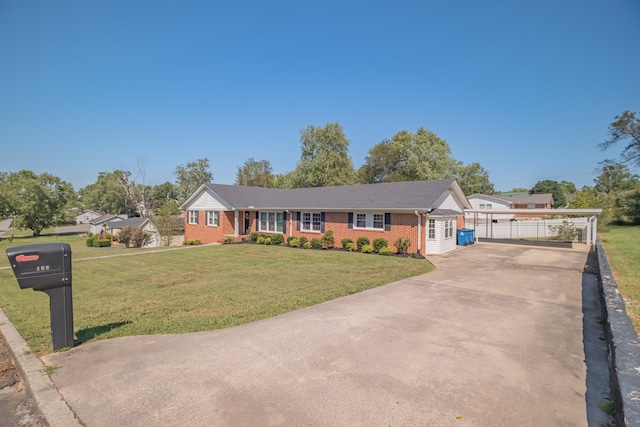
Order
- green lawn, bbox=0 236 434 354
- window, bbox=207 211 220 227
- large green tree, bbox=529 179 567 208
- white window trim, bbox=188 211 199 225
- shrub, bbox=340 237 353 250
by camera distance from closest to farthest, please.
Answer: green lawn, bbox=0 236 434 354 → shrub, bbox=340 237 353 250 → window, bbox=207 211 220 227 → white window trim, bbox=188 211 199 225 → large green tree, bbox=529 179 567 208

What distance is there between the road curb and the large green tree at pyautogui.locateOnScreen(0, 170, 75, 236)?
53.6m

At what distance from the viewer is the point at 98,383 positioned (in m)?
3.97

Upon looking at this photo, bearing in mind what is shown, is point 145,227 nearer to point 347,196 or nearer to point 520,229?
point 347,196

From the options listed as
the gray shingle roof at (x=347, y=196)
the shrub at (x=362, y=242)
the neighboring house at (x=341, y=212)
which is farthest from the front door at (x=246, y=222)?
the shrub at (x=362, y=242)

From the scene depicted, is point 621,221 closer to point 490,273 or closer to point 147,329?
point 490,273

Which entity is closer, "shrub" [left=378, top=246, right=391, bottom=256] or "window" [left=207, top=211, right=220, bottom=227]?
"shrub" [left=378, top=246, right=391, bottom=256]

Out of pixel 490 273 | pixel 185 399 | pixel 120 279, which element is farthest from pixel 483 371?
pixel 120 279

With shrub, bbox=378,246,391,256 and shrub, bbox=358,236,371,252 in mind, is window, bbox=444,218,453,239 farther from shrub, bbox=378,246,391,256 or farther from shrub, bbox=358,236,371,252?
shrub, bbox=358,236,371,252

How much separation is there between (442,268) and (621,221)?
36.8 m

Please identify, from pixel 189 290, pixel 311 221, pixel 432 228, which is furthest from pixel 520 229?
pixel 189 290

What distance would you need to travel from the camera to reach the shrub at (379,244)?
18.2 metres

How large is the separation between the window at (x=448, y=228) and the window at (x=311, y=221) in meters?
7.67

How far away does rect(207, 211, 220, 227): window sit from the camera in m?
26.4

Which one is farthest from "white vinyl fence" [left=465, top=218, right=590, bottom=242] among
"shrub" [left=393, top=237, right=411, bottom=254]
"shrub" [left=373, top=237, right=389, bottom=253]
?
"shrub" [left=373, top=237, right=389, bottom=253]
